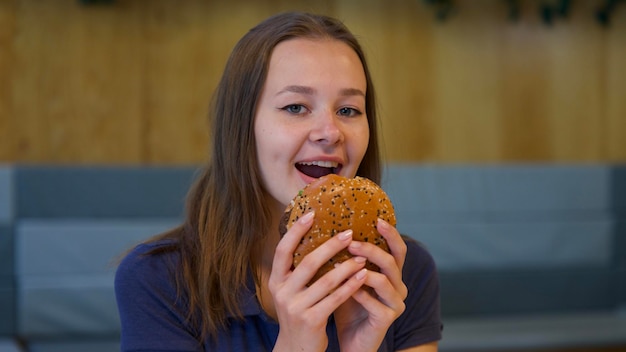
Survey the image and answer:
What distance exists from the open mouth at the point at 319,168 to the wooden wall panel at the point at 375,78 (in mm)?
2558

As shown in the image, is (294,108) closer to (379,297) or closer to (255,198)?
(255,198)

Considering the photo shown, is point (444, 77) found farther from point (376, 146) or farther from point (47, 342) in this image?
point (376, 146)

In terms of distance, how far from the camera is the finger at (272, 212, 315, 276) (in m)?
1.15

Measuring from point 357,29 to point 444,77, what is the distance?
1.94 ft

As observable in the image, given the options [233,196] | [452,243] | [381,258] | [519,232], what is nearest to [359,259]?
[381,258]

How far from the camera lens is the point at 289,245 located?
115 cm

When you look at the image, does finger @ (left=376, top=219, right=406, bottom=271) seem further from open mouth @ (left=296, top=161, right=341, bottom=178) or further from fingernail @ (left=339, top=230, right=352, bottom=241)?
open mouth @ (left=296, top=161, right=341, bottom=178)

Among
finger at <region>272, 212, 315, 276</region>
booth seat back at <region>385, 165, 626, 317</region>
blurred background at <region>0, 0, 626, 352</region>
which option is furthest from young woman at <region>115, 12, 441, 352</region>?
booth seat back at <region>385, 165, 626, 317</region>

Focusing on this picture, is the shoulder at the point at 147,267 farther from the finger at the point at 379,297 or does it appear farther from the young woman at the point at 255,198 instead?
the finger at the point at 379,297

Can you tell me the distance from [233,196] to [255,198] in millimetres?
43

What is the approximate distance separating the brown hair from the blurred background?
206 centimetres

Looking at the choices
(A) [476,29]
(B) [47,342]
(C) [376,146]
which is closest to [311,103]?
(C) [376,146]

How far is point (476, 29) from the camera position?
4.27 metres

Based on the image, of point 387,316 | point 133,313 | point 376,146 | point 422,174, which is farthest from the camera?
point 422,174
